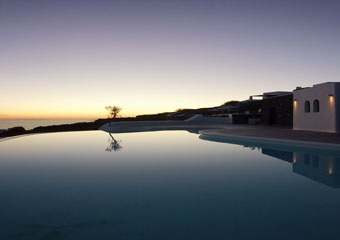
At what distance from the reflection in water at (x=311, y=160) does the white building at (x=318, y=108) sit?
667 centimetres

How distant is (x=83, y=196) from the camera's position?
425 centimetres

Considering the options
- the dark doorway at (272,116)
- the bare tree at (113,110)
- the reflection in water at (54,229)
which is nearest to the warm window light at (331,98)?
the dark doorway at (272,116)

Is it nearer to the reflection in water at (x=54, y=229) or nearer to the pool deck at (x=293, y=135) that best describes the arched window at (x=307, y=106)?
the pool deck at (x=293, y=135)

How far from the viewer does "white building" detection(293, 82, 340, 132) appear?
1338 cm

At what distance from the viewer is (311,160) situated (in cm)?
744

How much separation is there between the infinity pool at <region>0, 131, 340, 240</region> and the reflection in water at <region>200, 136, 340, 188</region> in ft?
0.11

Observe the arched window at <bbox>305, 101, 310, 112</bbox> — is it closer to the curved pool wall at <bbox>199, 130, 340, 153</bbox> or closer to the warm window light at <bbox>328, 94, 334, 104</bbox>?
the warm window light at <bbox>328, 94, 334, 104</bbox>

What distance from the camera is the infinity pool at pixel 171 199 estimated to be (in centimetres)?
291

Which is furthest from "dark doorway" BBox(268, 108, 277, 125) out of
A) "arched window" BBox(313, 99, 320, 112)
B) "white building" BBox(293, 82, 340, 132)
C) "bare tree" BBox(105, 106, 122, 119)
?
"bare tree" BBox(105, 106, 122, 119)

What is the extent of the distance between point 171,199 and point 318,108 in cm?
1523

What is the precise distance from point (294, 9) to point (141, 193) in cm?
1690

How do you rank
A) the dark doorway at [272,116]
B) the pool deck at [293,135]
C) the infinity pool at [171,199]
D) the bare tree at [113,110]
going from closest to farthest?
the infinity pool at [171,199] → the pool deck at [293,135] → the dark doorway at [272,116] → the bare tree at [113,110]

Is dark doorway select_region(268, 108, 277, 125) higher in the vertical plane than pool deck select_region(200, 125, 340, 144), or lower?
higher

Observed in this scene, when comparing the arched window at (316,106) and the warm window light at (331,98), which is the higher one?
the warm window light at (331,98)
